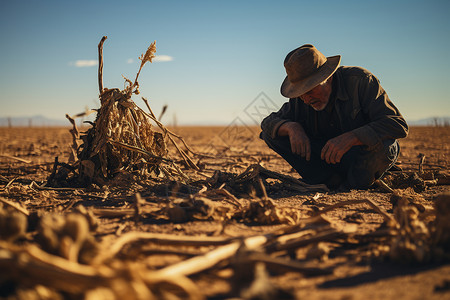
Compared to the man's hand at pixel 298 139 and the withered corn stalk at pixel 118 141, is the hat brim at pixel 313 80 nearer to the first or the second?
the man's hand at pixel 298 139

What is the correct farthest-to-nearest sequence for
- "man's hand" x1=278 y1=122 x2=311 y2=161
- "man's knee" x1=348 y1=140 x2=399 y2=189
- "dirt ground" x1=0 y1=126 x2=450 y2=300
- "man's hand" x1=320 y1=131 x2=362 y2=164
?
1. "man's hand" x1=278 y1=122 x2=311 y2=161
2. "man's knee" x1=348 y1=140 x2=399 y2=189
3. "man's hand" x1=320 y1=131 x2=362 y2=164
4. "dirt ground" x1=0 y1=126 x2=450 y2=300

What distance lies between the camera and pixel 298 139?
320 cm

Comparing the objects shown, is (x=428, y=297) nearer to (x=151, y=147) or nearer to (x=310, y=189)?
(x=310, y=189)

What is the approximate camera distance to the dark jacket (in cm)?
291

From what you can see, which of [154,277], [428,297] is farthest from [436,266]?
[154,277]

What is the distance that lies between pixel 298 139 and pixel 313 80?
1.92ft

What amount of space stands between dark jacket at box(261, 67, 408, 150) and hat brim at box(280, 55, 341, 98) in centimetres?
17

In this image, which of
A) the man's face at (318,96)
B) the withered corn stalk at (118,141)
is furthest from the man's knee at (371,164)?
the withered corn stalk at (118,141)

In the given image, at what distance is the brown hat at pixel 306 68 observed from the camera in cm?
293

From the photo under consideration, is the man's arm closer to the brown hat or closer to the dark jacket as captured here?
the dark jacket

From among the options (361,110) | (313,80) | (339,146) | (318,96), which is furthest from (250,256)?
(361,110)

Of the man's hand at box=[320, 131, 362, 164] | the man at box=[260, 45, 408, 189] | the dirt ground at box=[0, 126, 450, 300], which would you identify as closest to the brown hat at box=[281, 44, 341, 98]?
the man at box=[260, 45, 408, 189]

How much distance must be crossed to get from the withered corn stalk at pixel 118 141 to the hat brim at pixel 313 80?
4.10 feet

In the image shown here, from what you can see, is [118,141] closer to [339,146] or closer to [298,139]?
[298,139]
